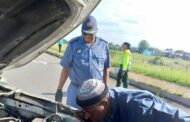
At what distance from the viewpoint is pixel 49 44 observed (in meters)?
4.23

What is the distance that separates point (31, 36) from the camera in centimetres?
413

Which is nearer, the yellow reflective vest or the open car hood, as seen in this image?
the open car hood

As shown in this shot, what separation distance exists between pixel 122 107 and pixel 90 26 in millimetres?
2360

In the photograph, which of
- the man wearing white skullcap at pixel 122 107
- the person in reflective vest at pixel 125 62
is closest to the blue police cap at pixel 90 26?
the man wearing white skullcap at pixel 122 107

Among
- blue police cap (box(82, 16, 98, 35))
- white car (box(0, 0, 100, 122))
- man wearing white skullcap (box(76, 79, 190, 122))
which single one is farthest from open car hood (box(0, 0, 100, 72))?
blue police cap (box(82, 16, 98, 35))

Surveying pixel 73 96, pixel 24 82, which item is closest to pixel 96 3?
pixel 73 96

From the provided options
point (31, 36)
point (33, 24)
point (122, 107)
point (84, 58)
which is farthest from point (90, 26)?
point (122, 107)

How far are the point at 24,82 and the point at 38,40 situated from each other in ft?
37.6

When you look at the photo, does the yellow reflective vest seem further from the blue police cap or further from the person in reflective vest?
the blue police cap

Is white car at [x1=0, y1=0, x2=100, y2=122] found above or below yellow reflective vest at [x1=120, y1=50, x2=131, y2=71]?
above

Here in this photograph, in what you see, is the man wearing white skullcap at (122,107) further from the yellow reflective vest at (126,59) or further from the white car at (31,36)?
the yellow reflective vest at (126,59)

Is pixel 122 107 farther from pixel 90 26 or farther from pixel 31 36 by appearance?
pixel 90 26

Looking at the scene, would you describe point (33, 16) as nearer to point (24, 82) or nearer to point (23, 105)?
point (23, 105)

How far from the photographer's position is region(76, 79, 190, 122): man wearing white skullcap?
10.8ft
